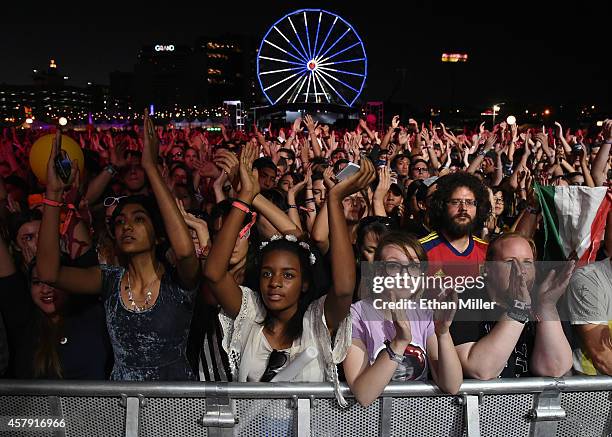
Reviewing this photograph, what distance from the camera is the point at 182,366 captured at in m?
2.67

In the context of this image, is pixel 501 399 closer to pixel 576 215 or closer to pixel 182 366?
pixel 576 215

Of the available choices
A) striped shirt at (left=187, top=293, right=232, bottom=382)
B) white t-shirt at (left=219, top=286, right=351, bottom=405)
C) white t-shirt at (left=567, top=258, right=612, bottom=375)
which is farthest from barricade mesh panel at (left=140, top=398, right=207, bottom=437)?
white t-shirt at (left=567, top=258, right=612, bottom=375)

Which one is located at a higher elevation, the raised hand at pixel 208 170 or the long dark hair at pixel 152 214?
the raised hand at pixel 208 170

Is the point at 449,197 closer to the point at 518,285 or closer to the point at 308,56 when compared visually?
the point at 518,285

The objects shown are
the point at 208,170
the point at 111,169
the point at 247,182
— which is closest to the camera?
the point at 247,182

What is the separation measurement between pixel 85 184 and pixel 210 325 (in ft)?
11.8

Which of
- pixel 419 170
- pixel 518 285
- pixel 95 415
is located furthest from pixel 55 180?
pixel 419 170

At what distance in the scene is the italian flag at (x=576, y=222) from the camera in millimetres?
2857

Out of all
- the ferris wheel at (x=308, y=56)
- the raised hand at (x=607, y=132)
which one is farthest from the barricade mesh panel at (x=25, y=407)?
the ferris wheel at (x=308, y=56)

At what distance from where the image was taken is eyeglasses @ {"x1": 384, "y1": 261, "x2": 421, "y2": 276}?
253cm

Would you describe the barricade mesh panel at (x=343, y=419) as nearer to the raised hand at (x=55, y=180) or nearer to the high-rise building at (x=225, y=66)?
the raised hand at (x=55, y=180)

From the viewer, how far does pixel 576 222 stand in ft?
9.62

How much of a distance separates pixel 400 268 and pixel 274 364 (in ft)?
2.17

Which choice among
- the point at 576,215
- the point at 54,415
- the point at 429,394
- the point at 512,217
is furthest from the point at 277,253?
the point at 512,217
